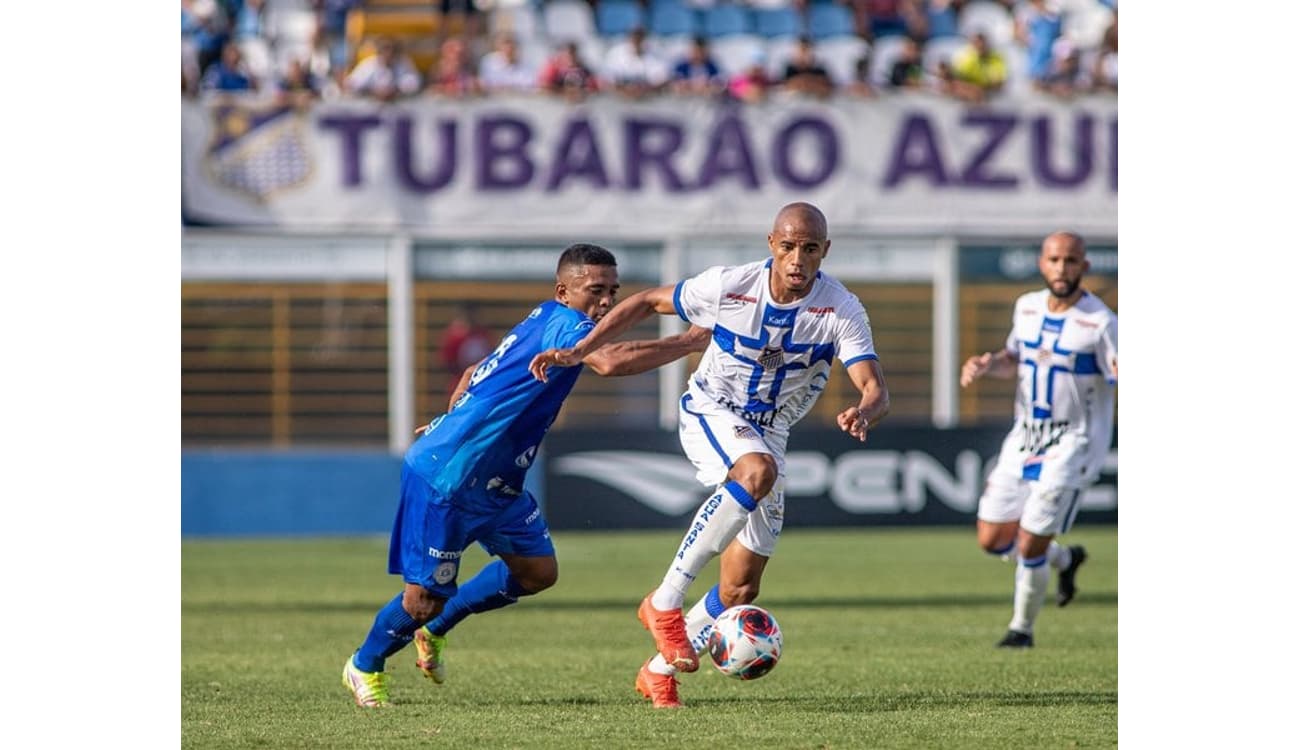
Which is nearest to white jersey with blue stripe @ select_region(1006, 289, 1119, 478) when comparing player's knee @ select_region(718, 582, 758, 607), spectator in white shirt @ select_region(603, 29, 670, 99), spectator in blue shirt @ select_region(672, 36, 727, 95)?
player's knee @ select_region(718, 582, 758, 607)

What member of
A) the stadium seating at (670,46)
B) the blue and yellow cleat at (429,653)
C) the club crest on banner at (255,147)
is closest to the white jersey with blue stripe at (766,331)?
the blue and yellow cleat at (429,653)

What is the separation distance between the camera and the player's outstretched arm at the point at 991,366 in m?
11.6

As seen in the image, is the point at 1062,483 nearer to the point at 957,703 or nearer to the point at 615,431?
the point at 957,703

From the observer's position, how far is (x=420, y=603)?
883cm

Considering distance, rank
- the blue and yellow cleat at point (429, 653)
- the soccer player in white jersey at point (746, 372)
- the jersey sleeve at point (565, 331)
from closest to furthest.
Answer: the jersey sleeve at point (565, 331)
the soccer player in white jersey at point (746, 372)
the blue and yellow cleat at point (429, 653)

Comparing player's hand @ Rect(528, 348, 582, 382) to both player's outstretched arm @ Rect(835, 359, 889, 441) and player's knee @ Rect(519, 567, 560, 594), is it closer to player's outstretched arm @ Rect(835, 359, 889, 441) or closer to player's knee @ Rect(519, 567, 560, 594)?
player's outstretched arm @ Rect(835, 359, 889, 441)

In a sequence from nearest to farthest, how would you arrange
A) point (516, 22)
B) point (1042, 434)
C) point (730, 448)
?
1. point (730, 448)
2. point (1042, 434)
3. point (516, 22)

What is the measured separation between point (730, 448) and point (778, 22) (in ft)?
58.8

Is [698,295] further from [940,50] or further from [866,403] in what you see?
[940,50]

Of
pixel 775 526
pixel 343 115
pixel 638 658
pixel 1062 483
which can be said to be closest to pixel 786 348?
pixel 775 526

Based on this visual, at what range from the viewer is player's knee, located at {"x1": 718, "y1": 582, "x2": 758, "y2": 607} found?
934 centimetres

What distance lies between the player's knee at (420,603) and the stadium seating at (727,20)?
1775 centimetres

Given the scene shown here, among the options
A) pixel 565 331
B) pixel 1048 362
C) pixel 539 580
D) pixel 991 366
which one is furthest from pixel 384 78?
pixel 565 331

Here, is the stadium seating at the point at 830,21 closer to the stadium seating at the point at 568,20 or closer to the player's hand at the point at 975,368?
the stadium seating at the point at 568,20
